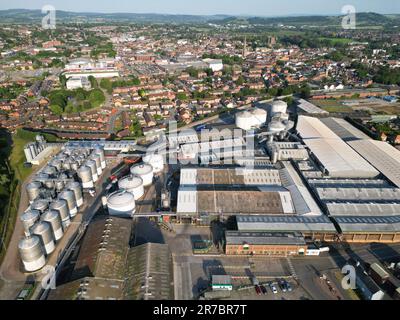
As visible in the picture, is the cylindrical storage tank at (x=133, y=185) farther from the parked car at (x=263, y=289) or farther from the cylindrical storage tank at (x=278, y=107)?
the cylindrical storage tank at (x=278, y=107)

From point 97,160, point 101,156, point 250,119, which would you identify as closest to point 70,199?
point 97,160

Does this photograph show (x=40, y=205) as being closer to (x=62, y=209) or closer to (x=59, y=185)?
(x=62, y=209)

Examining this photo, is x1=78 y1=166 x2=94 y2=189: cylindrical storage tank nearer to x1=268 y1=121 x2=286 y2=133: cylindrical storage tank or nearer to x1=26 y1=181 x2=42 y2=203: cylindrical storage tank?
x1=26 y1=181 x2=42 y2=203: cylindrical storage tank

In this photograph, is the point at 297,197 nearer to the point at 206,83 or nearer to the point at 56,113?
the point at 56,113

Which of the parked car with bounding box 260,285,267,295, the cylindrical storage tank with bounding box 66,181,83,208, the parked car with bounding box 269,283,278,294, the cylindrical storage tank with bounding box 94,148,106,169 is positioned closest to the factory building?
the parked car with bounding box 269,283,278,294

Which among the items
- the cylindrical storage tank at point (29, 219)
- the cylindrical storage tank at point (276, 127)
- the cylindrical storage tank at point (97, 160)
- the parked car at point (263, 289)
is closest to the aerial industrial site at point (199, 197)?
the cylindrical storage tank at point (29, 219)

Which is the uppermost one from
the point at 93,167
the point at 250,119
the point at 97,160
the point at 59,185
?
the point at 250,119
